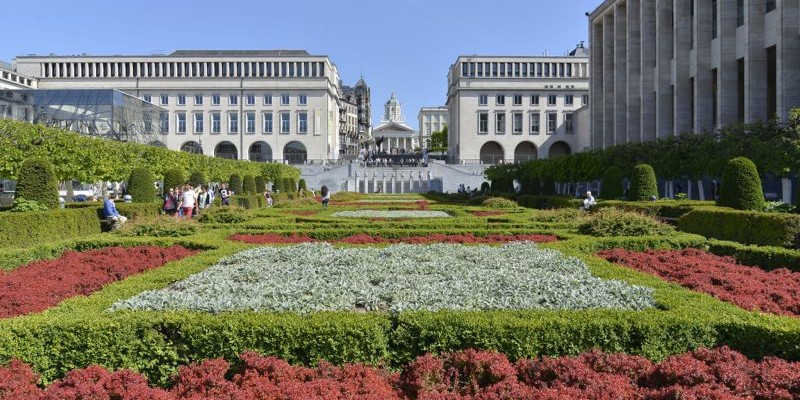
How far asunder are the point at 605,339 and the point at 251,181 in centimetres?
3865

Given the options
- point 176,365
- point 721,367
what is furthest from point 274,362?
point 721,367

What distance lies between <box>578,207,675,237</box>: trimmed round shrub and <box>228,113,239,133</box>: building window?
89107mm

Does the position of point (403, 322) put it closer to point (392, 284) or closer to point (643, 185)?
point (392, 284)

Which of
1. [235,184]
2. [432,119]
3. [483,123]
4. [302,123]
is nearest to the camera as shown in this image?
[235,184]

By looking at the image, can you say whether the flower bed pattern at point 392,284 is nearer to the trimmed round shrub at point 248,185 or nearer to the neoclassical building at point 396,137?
the trimmed round shrub at point 248,185

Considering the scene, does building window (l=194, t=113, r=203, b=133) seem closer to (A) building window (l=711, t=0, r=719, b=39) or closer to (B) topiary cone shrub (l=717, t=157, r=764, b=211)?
(A) building window (l=711, t=0, r=719, b=39)

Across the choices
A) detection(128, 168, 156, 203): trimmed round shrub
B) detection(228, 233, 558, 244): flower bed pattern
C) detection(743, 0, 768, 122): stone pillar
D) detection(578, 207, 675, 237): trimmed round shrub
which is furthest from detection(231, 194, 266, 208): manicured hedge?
detection(743, 0, 768, 122): stone pillar

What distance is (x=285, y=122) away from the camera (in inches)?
3910

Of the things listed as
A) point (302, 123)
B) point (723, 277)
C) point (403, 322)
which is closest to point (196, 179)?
point (723, 277)

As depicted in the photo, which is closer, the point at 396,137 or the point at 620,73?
the point at 620,73

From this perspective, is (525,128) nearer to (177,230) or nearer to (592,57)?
(592,57)

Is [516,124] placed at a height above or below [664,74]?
above

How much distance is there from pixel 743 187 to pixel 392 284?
15.3m

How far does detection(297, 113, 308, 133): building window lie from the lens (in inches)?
3890
